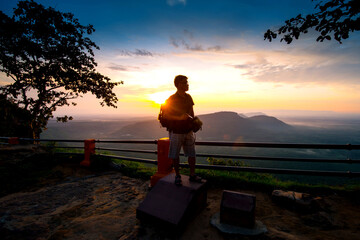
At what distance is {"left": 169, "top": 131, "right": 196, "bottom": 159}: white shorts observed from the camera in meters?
3.11

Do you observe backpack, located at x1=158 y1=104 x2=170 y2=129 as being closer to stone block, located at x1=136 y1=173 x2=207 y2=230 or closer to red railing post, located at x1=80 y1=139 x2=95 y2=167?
stone block, located at x1=136 y1=173 x2=207 y2=230

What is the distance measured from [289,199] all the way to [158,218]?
99.3 inches

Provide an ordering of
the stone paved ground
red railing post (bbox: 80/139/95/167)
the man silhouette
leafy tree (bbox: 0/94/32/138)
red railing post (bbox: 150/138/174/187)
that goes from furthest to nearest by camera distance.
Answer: leafy tree (bbox: 0/94/32/138), red railing post (bbox: 80/139/95/167), red railing post (bbox: 150/138/174/187), the man silhouette, the stone paved ground

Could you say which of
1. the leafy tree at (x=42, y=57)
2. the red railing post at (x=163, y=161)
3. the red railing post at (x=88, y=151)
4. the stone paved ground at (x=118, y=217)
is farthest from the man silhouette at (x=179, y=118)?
the leafy tree at (x=42, y=57)

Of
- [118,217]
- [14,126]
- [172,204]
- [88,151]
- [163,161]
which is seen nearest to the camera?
[172,204]

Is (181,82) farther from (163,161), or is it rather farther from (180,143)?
(163,161)

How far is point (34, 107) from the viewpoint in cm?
1145

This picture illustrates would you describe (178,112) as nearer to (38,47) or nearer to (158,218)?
(158,218)

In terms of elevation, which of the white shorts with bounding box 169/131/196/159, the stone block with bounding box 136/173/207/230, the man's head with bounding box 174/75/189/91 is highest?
the man's head with bounding box 174/75/189/91

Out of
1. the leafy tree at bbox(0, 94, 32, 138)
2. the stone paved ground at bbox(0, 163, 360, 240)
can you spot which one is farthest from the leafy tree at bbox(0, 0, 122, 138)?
the stone paved ground at bbox(0, 163, 360, 240)

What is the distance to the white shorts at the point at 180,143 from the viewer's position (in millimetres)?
3111

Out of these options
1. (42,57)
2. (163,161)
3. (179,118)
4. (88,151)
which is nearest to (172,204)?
(179,118)

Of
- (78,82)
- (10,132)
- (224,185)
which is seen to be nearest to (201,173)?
(224,185)

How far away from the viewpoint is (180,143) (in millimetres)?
3143
